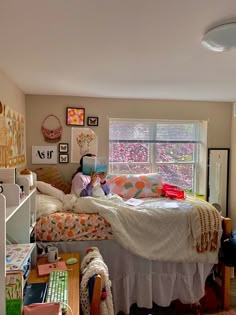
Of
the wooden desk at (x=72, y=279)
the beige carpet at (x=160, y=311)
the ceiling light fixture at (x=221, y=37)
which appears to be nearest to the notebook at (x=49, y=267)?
the wooden desk at (x=72, y=279)

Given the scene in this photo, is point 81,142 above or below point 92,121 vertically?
below

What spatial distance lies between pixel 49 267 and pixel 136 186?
1.58 m

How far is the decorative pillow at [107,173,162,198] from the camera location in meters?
3.09

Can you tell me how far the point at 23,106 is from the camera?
309 centimetres

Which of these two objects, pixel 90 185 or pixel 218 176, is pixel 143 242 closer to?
pixel 90 185

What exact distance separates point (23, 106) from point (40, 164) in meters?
0.78

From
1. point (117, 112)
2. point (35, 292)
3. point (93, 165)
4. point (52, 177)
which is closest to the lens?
point (35, 292)

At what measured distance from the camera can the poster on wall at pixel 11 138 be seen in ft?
6.86

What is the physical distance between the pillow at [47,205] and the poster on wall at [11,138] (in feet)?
1.47

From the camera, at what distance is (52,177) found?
3.20 m

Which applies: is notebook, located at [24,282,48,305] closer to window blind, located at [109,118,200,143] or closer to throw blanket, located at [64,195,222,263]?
throw blanket, located at [64,195,222,263]

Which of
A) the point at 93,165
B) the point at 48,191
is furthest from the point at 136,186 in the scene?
the point at 48,191

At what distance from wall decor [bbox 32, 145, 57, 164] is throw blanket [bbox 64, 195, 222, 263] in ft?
3.56

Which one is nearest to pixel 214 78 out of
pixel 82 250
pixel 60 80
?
pixel 60 80
